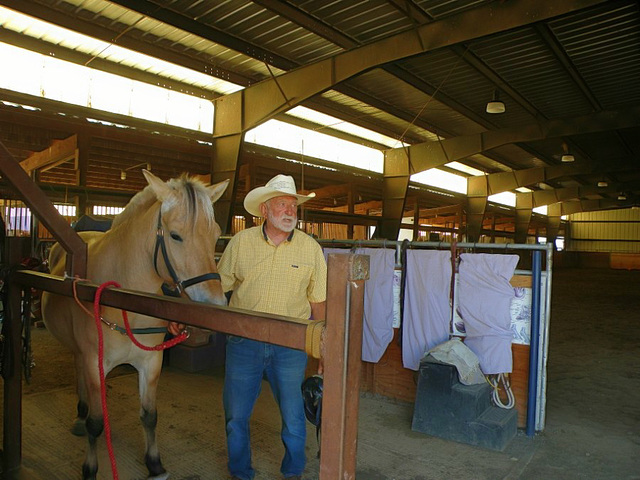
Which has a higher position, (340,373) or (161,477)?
(340,373)

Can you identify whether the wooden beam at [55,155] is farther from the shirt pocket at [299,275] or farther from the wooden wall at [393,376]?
the shirt pocket at [299,275]

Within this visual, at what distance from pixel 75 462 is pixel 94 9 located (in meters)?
5.58

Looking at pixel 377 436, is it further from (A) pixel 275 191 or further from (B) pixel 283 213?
(A) pixel 275 191

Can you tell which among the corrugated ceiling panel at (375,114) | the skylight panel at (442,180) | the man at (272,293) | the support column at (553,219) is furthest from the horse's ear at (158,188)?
the support column at (553,219)

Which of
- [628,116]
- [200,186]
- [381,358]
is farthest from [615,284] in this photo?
[200,186]

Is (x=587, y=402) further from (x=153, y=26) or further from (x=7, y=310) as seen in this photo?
(x=153, y=26)

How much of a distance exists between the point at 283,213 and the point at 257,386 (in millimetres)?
1052

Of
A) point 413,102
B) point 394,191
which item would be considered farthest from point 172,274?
point 394,191

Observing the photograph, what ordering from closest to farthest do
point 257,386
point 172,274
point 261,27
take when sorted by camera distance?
point 172,274 → point 257,386 → point 261,27

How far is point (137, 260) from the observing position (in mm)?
2611

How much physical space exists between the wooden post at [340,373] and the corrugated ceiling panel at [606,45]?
21.2 ft

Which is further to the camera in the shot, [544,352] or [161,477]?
[544,352]

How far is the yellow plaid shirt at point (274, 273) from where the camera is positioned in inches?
103

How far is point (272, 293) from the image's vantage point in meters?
2.61
